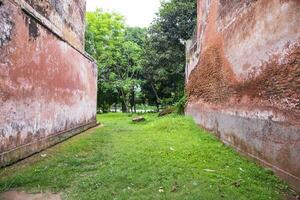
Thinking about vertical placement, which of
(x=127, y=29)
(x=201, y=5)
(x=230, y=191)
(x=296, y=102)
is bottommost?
(x=230, y=191)

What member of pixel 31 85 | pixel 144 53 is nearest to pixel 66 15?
pixel 31 85

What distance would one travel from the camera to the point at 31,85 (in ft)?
19.5

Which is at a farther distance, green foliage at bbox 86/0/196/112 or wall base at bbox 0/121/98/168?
green foliage at bbox 86/0/196/112

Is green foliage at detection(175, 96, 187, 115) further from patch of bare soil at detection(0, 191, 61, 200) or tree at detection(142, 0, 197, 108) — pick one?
patch of bare soil at detection(0, 191, 61, 200)

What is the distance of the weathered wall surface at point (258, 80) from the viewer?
165 inches

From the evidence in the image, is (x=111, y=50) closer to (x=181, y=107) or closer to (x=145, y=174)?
(x=181, y=107)

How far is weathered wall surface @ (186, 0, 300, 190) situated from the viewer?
4188 millimetres

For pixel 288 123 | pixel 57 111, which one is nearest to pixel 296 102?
pixel 288 123

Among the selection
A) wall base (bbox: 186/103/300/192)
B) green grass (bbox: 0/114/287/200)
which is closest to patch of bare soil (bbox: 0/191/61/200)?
green grass (bbox: 0/114/287/200)

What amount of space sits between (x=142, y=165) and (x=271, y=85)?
2.67m

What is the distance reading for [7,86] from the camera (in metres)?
4.97

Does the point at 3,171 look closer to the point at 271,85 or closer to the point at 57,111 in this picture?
the point at 57,111

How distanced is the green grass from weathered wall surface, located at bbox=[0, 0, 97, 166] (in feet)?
1.56

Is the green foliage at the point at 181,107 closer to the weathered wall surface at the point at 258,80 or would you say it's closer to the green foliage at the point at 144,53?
the green foliage at the point at 144,53
